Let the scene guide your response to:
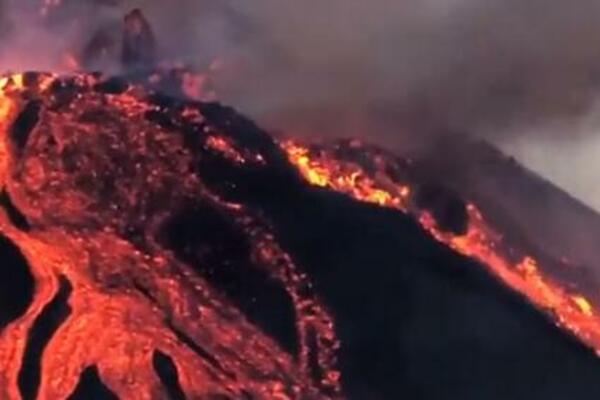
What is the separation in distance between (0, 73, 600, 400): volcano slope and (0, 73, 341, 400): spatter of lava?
26 millimetres

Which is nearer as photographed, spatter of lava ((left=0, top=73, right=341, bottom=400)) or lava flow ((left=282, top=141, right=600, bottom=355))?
spatter of lava ((left=0, top=73, right=341, bottom=400))

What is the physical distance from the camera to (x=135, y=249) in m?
24.4

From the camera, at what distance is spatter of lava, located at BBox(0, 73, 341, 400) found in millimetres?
22219

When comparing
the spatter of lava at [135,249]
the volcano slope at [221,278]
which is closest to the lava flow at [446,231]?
the volcano slope at [221,278]

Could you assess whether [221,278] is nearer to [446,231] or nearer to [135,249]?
[135,249]

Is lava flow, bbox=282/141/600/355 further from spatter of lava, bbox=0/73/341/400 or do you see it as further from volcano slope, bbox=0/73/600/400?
spatter of lava, bbox=0/73/341/400

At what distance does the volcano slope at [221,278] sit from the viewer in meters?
22.5

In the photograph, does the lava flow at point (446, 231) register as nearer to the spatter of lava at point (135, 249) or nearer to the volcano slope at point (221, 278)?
the volcano slope at point (221, 278)

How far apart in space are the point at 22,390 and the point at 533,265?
8.99 m

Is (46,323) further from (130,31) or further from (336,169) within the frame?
(130,31)

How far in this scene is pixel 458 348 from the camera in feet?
78.3

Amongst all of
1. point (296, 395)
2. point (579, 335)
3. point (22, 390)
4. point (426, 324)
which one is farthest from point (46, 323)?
point (579, 335)

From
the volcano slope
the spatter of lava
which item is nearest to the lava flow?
the volcano slope

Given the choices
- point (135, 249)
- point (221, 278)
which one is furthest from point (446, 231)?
point (135, 249)
